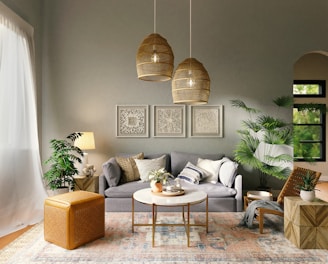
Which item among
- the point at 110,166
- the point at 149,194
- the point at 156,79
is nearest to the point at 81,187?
the point at 110,166

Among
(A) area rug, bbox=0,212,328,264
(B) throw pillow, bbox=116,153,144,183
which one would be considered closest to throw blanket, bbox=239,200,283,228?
(A) area rug, bbox=0,212,328,264

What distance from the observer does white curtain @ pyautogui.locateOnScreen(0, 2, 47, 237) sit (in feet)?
11.3

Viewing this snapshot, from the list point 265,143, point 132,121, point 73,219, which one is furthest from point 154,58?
point 265,143

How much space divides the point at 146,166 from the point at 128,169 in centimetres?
29

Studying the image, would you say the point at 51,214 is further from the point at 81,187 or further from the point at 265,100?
the point at 265,100

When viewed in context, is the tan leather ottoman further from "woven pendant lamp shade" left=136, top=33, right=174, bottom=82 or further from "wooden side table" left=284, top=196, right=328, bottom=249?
"wooden side table" left=284, top=196, right=328, bottom=249

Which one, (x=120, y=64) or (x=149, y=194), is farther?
(x=120, y=64)

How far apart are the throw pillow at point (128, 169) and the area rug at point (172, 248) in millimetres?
966

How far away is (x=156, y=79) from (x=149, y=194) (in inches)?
52.5

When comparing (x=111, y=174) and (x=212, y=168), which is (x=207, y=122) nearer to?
(x=212, y=168)

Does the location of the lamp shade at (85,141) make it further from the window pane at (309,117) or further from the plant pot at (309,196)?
the window pane at (309,117)

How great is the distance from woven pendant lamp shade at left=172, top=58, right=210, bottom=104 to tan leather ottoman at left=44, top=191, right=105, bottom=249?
58.4 inches

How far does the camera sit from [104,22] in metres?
4.94

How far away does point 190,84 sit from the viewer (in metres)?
2.88
